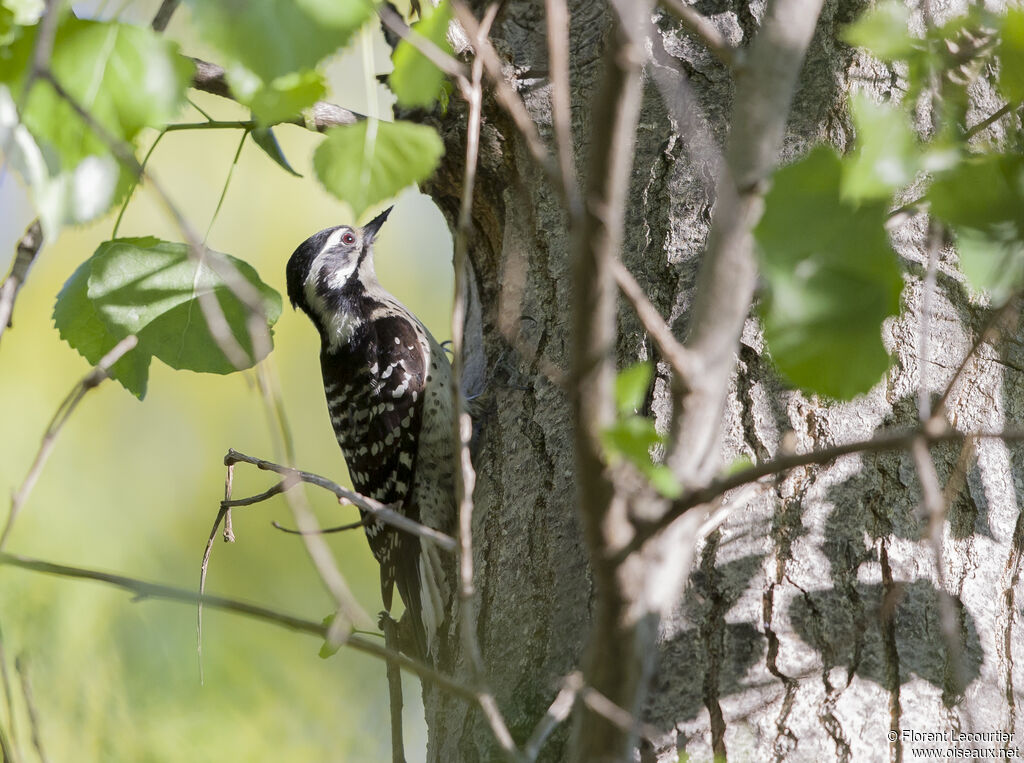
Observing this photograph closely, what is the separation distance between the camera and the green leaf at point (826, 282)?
0.99 meters

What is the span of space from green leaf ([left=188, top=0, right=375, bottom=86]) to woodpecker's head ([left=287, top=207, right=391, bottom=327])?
10.5ft

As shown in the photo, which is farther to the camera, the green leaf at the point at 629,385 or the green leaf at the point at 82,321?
the green leaf at the point at 82,321

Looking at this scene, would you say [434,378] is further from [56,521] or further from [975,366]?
[56,521]

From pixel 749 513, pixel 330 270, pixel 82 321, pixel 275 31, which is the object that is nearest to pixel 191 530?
pixel 330 270

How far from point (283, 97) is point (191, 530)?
6149mm

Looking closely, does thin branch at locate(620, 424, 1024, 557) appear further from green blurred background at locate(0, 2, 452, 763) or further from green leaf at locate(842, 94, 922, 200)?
green blurred background at locate(0, 2, 452, 763)

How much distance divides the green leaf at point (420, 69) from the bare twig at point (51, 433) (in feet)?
1.79

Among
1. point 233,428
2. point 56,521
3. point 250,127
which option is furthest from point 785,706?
point 233,428

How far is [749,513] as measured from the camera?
1758 mm

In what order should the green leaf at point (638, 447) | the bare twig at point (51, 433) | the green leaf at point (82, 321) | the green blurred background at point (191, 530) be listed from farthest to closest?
1. the green blurred background at point (191, 530)
2. the green leaf at point (82, 321)
3. the bare twig at point (51, 433)
4. the green leaf at point (638, 447)

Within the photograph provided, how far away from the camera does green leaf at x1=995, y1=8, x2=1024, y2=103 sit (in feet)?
3.73

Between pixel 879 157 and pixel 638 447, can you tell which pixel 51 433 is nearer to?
pixel 638 447

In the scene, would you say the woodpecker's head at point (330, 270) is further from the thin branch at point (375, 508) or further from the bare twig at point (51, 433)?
the bare twig at point (51, 433)

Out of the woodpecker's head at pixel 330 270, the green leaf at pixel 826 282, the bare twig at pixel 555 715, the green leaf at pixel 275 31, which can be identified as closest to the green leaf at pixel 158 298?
the green leaf at pixel 275 31
